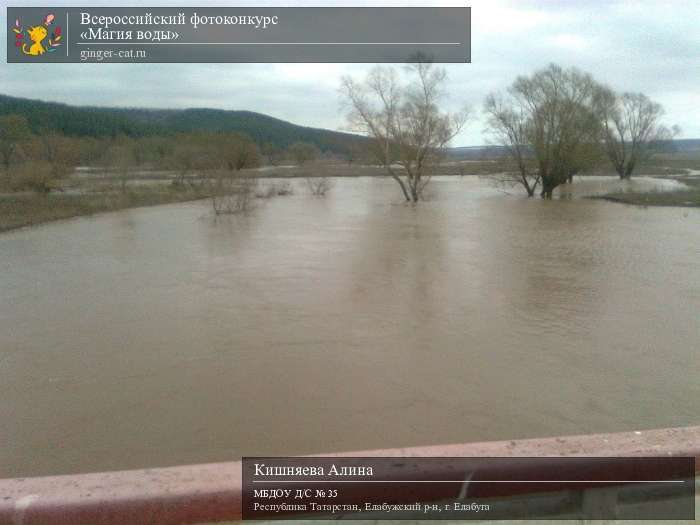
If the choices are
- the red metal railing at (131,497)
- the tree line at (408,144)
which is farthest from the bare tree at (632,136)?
the red metal railing at (131,497)

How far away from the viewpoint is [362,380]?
17.8ft

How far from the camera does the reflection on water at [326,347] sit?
4.46 meters

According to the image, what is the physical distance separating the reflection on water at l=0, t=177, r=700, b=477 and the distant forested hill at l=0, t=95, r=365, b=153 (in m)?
11.2

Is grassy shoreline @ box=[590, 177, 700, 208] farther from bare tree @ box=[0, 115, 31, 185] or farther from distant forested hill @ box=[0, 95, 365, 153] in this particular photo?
bare tree @ box=[0, 115, 31, 185]

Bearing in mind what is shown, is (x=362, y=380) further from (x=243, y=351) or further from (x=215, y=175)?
(x=215, y=175)

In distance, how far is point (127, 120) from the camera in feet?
89.5

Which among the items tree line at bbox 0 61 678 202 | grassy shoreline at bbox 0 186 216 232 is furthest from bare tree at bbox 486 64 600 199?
grassy shoreline at bbox 0 186 216 232

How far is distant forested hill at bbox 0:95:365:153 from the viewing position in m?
22.8

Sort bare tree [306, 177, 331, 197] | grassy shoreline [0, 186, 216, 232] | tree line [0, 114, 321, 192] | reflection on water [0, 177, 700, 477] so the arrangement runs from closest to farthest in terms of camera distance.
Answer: reflection on water [0, 177, 700, 477]
grassy shoreline [0, 186, 216, 232]
tree line [0, 114, 321, 192]
bare tree [306, 177, 331, 197]

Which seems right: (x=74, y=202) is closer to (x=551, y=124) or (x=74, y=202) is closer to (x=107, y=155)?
(x=107, y=155)

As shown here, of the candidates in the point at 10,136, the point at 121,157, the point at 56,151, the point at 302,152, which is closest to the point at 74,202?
the point at 56,151

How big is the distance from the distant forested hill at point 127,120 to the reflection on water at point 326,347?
36.7ft

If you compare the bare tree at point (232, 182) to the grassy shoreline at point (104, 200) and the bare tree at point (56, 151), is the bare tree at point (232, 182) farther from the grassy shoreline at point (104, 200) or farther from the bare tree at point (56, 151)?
the bare tree at point (56, 151)

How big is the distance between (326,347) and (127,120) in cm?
2397
